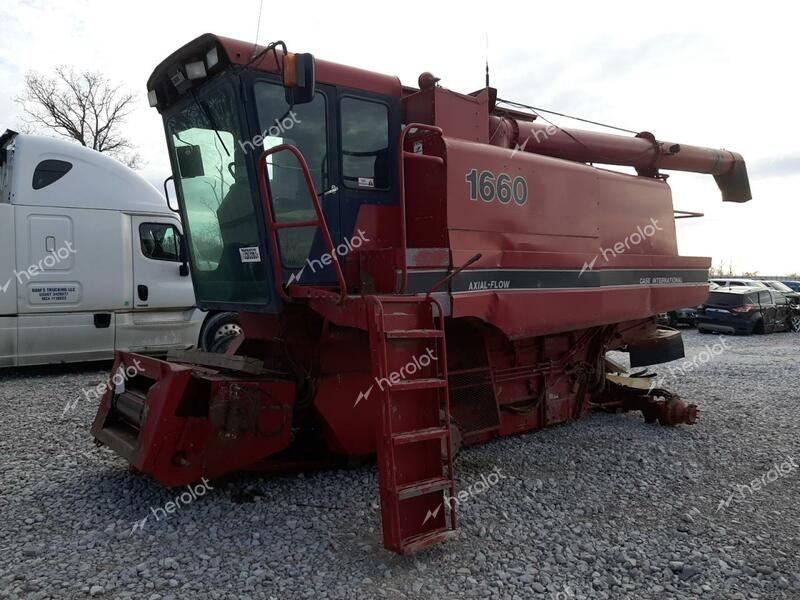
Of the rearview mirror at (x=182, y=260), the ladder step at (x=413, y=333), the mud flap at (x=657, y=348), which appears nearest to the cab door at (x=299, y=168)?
the ladder step at (x=413, y=333)

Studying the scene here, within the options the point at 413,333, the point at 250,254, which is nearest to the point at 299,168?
the point at 250,254

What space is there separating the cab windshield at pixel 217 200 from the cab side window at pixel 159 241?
4509 mm

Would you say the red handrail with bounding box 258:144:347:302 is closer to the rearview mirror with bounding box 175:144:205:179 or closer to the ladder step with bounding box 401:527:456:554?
the rearview mirror with bounding box 175:144:205:179

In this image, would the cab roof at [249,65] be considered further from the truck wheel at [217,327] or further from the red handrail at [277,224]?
the truck wheel at [217,327]

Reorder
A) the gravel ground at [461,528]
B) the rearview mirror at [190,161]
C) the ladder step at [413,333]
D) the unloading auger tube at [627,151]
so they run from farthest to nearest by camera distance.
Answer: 1. the unloading auger tube at [627,151]
2. the rearview mirror at [190,161]
3. the ladder step at [413,333]
4. the gravel ground at [461,528]

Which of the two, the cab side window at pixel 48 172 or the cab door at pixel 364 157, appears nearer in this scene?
the cab door at pixel 364 157

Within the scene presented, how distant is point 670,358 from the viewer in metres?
7.03

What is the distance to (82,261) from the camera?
352 inches

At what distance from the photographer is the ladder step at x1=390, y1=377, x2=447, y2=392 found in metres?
3.63

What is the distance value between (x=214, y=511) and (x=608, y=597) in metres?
2.37

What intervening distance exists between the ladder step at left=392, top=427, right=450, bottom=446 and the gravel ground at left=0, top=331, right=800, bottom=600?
609 mm

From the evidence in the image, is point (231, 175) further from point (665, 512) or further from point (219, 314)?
point (219, 314)

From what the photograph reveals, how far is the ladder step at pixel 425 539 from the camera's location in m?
3.35

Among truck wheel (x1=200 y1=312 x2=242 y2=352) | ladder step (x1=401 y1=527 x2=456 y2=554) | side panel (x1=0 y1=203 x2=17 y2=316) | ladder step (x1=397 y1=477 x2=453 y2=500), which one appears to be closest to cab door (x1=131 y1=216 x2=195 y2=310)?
truck wheel (x1=200 y1=312 x2=242 y2=352)
